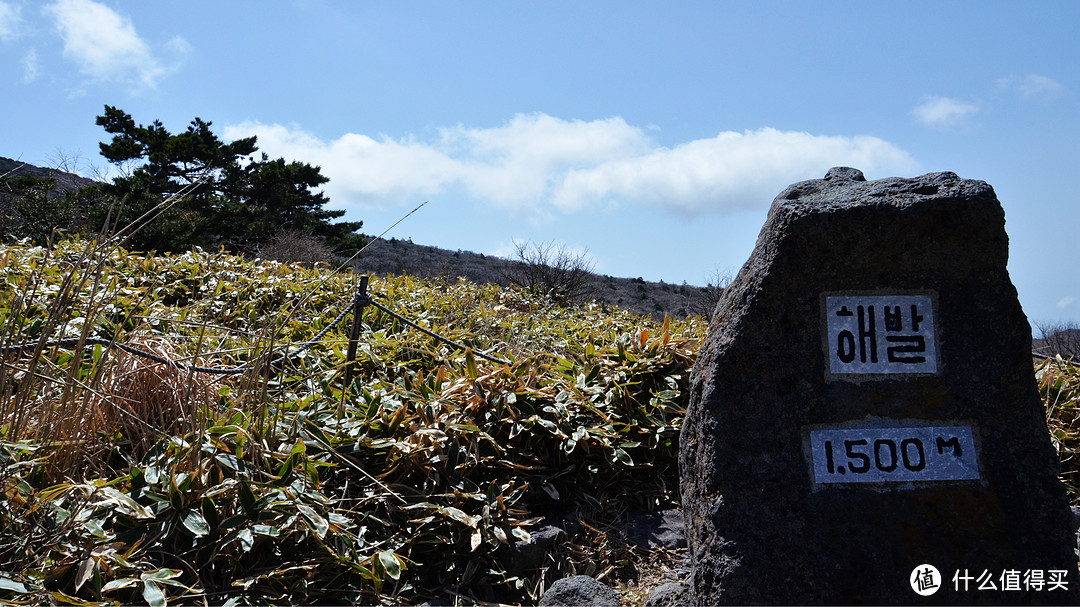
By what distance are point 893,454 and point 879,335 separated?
356 mm

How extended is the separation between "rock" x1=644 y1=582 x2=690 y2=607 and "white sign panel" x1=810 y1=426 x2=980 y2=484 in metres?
0.67

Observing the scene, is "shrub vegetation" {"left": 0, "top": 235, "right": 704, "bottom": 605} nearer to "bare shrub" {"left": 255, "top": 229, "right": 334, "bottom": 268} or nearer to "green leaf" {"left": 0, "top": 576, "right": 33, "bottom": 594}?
"green leaf" {"left": 0, "top": 576, "right": 33, "bottom": 594}

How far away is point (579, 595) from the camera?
2480 millimetres

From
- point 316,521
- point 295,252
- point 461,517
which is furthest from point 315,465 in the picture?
point 295,252

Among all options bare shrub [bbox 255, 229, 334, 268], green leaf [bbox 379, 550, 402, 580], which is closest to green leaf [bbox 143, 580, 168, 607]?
green leaf [bbox 379, 550, 402, 580]

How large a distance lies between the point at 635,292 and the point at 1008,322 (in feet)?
88.1

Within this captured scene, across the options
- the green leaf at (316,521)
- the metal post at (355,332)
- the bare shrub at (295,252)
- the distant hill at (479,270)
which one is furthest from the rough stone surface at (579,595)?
the distant hill at (479,270)

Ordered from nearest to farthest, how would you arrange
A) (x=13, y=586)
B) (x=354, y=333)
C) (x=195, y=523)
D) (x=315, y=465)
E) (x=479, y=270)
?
(x=13, y=586) < (x=195, y=523) < (x=315, y=465) < (x=354, y=333) < (x=479, y=270)

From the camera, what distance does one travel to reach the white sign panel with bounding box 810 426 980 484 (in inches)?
85.5

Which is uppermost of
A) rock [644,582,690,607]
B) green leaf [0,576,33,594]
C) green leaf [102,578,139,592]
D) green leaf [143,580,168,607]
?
green leaf [0,576,33,594]

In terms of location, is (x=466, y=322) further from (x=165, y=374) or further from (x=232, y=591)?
(x=232, y=591)

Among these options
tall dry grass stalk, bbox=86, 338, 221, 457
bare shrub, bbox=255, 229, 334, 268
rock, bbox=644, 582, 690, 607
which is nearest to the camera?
rock, bbox=644, 582, 690, 607

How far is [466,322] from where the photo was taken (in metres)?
5.92

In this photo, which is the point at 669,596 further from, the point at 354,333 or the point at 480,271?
the point at 480,271
